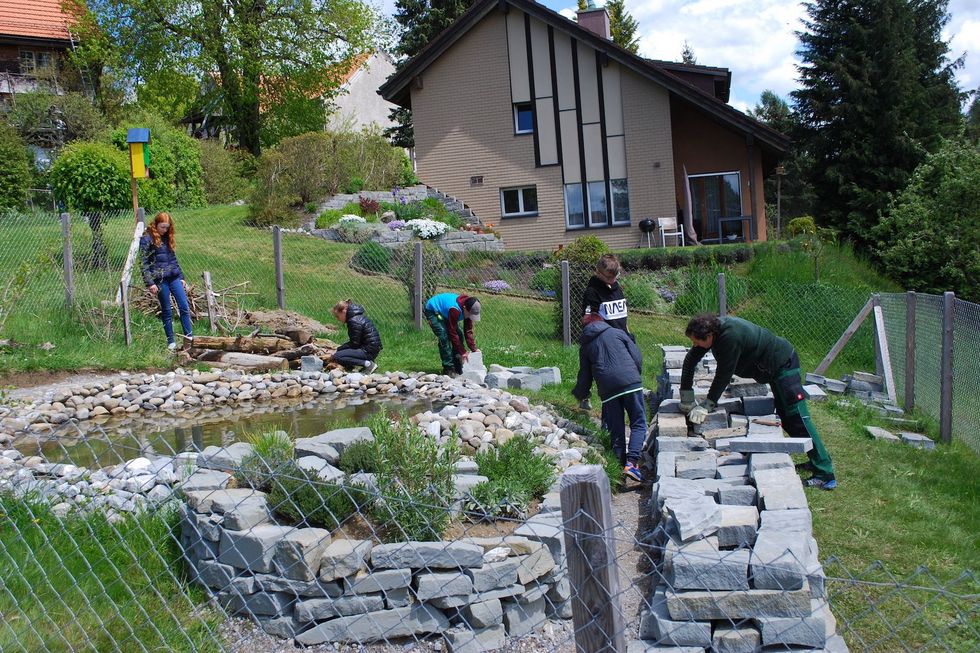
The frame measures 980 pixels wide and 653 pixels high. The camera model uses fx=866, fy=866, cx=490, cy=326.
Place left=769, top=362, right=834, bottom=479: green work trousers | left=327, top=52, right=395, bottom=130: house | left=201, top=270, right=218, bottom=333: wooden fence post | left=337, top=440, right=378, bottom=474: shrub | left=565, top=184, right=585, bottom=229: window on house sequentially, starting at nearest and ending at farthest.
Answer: left=337, top=440, right=378, bottom=474: shrub → left=769, top=362, right=834, bottom=479: green work trousers → left=201, top=270, right=218, bottom=333: wooden fence post → left=565, top=184, right=585, bottom=229: window on house → left=327, top=52, right=395, bottom=130: house

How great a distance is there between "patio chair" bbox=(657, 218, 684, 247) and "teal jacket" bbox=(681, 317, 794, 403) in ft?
55.3

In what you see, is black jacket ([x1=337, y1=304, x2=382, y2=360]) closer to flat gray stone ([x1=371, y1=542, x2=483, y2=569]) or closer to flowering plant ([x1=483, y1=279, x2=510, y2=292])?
flowering plant ([x1=483, y1=279, x2=510, y2=292])

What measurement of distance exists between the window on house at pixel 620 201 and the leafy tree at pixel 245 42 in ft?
45.9

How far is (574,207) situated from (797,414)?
1861 centimetres

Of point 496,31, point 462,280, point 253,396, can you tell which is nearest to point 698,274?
point 462,280

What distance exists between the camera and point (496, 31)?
2439 cm

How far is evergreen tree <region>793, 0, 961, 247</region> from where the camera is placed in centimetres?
2675

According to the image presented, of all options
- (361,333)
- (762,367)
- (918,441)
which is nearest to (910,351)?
(918,441)

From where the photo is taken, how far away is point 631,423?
7277mm

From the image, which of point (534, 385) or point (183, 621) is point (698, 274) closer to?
point (534, 385)

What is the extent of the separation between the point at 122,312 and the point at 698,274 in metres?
10.4

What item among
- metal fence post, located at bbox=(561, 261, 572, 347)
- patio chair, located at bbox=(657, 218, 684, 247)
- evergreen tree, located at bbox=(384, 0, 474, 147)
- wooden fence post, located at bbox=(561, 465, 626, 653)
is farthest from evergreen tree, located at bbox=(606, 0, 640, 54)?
wooden fence post, located at bbox=(561, 465, 626, 653)

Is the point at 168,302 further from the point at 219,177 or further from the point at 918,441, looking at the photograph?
the point at 219,177

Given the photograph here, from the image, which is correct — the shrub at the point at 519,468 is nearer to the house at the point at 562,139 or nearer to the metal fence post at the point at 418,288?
the metal fence post at the point at 418,288
